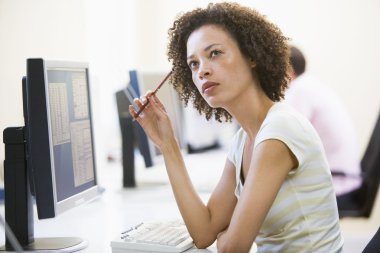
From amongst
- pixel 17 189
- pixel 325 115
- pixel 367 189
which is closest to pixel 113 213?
pixel 17 189

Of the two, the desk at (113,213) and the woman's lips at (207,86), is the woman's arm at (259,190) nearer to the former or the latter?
the woman's lips at (207,86)

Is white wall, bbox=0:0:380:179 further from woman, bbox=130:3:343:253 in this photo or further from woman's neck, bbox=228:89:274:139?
woman's neck, bbox=228:89:274:139

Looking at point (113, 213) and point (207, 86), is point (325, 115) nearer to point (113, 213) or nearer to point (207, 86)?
point (113, 213)

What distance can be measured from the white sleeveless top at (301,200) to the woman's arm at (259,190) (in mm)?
31

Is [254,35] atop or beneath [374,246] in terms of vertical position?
atop

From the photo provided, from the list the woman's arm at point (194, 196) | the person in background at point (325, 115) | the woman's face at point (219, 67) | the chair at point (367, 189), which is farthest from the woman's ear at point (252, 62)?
the person in background at point (325, 115)

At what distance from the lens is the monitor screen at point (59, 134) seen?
1.20m

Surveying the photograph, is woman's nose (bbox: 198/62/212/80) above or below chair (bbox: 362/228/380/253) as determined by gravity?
above

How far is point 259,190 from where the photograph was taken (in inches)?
44.4

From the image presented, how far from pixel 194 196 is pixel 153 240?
0.20 metres

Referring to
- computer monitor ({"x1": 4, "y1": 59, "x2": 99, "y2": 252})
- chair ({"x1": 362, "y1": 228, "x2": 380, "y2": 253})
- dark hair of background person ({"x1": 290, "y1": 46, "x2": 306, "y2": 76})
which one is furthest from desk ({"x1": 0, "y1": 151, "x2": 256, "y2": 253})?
dark hair of background person ({"x1": 290, "y1": 46, "x2": 306, "y2": 76})

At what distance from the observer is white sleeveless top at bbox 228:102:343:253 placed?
119 centimetres

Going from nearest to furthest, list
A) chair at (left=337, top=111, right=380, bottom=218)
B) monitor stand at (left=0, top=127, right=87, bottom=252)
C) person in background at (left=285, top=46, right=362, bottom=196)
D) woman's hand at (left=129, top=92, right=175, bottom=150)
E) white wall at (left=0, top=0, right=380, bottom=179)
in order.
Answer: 1. monitor stand at (left=0, top=127, right=87, bottom=252)
2. woman's hand at (left=129, top=92, right=175, bottom=150)
3. chair at (left=337, top=111, right=380, bottom=218)
4. person in background at (left=285, top=46, right=362, bottom=196)
5. white wall at (left=0, top=0, right=380, bottom=179)

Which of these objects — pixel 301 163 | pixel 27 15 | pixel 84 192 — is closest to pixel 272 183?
pixel 301 163
